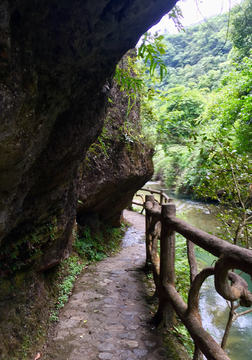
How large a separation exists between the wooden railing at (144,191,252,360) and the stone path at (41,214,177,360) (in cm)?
33

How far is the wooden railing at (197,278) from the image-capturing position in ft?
4.38

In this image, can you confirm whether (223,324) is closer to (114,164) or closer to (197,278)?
(197,278)

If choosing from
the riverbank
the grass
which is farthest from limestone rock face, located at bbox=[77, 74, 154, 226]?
the riverbank

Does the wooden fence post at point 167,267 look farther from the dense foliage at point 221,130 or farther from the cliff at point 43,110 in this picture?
the cliff at point 43,110

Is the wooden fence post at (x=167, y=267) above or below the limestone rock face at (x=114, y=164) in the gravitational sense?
below

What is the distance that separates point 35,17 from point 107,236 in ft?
18.0

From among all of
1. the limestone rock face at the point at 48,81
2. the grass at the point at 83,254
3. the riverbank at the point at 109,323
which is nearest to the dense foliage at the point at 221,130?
the limestone rock face at the point at 48,81

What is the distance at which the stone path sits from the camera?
211cm

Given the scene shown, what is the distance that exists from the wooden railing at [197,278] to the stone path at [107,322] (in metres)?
0.33

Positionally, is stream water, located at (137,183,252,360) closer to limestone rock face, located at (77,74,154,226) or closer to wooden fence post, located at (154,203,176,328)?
wooden fence post, located at (154,203,176,328)

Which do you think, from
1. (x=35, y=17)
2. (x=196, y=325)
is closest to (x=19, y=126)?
(x=35, y=17)

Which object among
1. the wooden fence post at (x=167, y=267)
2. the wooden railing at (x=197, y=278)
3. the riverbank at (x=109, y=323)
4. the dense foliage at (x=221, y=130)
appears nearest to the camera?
the wooden railing at (x=197, y=278)

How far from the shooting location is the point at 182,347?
88.1 inches

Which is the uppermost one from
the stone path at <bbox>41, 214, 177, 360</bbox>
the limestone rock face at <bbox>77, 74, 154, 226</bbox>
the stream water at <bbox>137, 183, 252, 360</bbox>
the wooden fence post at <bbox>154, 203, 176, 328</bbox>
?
the limestone rock face at <bbox>77, 74, 154, 226</bbox>
